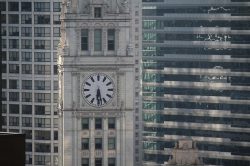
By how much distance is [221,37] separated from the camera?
4781 cm

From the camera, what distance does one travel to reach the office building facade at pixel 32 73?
134 ft

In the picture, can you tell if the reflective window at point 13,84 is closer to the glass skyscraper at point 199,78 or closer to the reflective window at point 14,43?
the reflective window at point 14,43

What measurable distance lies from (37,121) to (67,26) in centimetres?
1369

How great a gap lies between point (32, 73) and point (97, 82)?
14.3 metres

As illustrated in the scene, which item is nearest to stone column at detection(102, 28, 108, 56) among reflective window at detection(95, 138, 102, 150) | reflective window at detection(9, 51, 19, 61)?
reflective window at detection(95, 138, 102, 150)

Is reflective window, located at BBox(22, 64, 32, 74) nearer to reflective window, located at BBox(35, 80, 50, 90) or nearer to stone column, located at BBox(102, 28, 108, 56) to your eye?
reflective window, located at BBox(35, 80, 50, 90)

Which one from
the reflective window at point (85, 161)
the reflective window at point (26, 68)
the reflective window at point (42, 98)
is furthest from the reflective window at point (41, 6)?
the reflective window at point (85, 161)

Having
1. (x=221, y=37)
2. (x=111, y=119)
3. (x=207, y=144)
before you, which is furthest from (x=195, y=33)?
(x=111, y=119)

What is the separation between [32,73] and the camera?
41.6 m

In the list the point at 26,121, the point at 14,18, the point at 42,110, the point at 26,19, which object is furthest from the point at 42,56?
the point at 26,121

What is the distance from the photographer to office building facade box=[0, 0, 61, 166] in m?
40.9

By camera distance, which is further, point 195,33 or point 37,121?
point 195,33

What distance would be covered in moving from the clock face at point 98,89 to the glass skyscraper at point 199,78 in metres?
18.8

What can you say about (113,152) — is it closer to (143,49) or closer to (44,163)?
(44,163)
